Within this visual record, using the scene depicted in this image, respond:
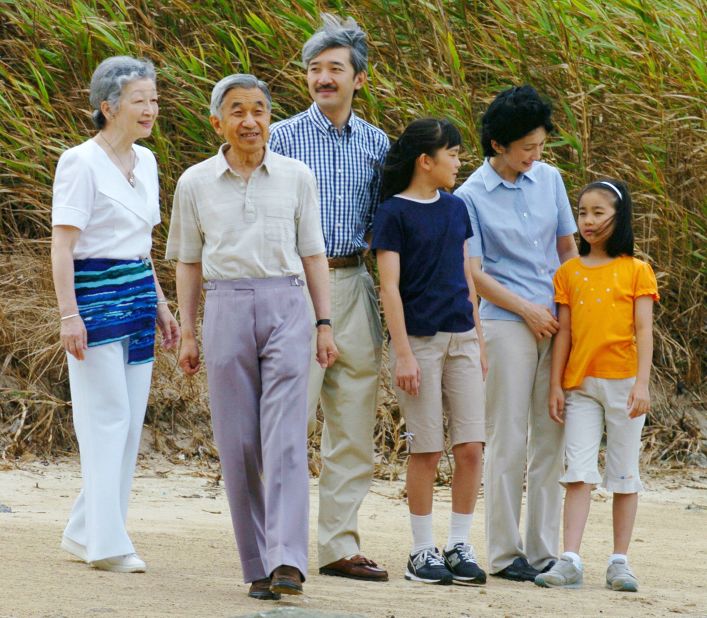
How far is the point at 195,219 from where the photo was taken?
4277 mm

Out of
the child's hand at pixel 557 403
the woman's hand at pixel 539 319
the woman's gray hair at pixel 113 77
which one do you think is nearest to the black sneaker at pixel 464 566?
the child's hand at pixel 557 403

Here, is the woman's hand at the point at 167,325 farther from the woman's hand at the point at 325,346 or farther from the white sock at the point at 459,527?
the white sock at the point at 459,527

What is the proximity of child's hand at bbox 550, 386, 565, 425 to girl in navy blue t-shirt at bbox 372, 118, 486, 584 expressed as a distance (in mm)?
267

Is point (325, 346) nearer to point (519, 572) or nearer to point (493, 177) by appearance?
point (493, 177)

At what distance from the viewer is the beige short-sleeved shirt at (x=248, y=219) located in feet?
13.7

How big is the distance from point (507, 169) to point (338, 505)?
1.36 metres

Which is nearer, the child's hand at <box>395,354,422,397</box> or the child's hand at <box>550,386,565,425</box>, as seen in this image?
the child's hand at <box>395,354,422,397</box>

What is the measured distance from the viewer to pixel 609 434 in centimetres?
467

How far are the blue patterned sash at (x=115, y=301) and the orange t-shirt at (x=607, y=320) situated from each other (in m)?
1.50

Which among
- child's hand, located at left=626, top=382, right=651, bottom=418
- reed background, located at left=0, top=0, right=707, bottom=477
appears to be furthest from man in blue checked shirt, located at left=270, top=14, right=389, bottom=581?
reed background, located at left=0, top=0, right=707, bottom=477

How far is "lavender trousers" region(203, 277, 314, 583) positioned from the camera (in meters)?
4.07

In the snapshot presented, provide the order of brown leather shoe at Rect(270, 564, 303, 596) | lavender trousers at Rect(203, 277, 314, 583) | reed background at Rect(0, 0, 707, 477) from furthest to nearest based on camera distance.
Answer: reed background at Rect(0, 0, 707, 477) < lavender trousers at Rect(203, 277, 314, 583) < brown leather shoe at Rect(270, 564, 303, 596)

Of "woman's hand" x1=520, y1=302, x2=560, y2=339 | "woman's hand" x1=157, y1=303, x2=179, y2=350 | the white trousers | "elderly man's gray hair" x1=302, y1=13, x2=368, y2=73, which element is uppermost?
"elderly man's gray hair" x1=302, y1=13, x2=368, y2=73

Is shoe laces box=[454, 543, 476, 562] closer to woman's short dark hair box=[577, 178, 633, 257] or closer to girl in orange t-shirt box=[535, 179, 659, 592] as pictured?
girl in orange t-shirt box=[535, 179, 659, 592]
